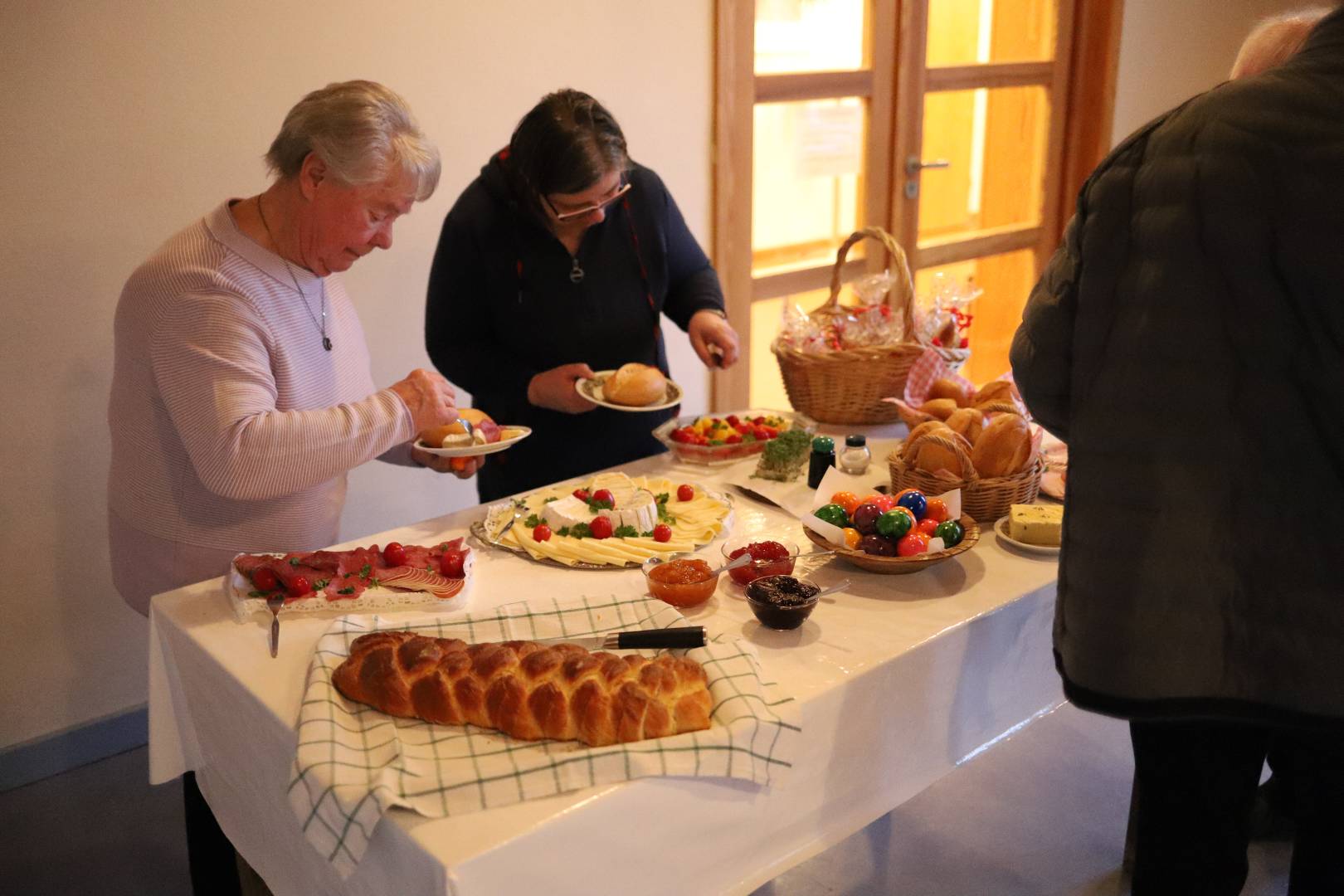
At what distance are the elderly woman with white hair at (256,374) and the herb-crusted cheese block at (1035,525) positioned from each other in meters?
1.00

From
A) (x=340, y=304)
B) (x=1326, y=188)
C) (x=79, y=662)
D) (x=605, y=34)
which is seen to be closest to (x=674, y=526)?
(x=340, y=304)

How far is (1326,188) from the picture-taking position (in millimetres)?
1198

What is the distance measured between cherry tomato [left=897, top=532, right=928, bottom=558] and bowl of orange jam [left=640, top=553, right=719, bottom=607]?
0.98ft

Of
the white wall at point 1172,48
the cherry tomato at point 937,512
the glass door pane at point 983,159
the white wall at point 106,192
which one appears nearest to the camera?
the cherry tomato at point 937,512

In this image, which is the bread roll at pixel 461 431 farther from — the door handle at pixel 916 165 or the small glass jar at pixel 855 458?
the door handle at pixel 916 165

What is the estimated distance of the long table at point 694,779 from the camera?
1214 mm

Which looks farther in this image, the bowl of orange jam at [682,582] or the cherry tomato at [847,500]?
the cherry tomato at [847,500]

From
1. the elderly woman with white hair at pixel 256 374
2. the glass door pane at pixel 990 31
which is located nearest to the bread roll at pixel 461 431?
the elderly woman with white hair at pixel 256 374

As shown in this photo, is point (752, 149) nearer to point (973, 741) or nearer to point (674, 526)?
point (674, 526)

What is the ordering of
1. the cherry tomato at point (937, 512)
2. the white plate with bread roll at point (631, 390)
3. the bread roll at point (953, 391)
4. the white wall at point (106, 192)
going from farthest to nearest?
the white wall at point (106, 192), the bread roll at point (953, 391), the white plate with bread roll at point (631, 390), the cherry tomato at point (937, 512)

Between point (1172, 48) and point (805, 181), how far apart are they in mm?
2339

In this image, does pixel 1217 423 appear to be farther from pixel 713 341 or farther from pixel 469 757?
pixel 713 341

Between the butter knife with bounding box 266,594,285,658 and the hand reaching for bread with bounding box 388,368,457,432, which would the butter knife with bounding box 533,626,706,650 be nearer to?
the butter knife with bounding box 266,594,285,658

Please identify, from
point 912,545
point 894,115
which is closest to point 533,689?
point 912,545
